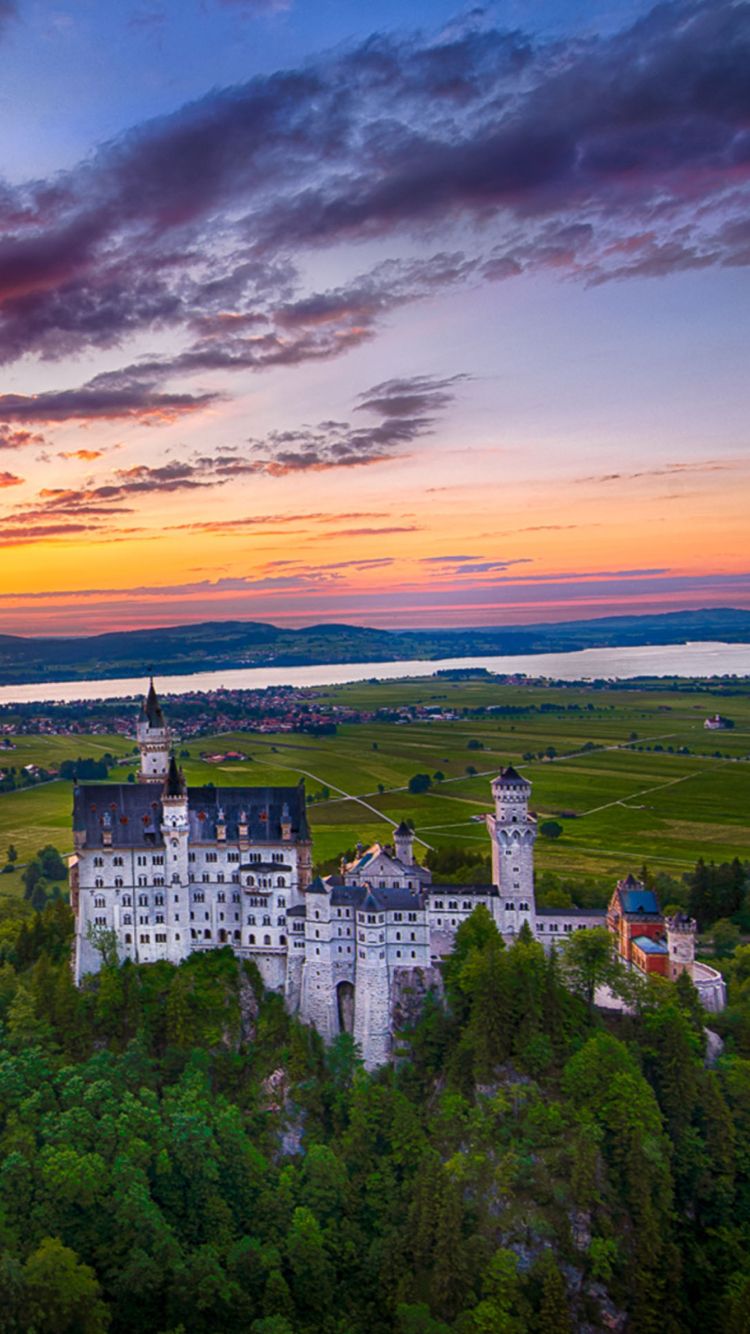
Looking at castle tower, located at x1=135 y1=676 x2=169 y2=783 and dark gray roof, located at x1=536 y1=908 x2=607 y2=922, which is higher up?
castle tower, located at x1=135 y1=676 x2=169 y2=783

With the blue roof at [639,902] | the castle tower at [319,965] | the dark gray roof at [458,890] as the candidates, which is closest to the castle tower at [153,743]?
the castle tower at [319,965]

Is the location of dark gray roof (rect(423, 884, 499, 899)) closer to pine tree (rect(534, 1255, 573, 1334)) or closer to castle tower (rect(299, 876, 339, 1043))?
castle tower (rect(299, 876, 339, 1043))

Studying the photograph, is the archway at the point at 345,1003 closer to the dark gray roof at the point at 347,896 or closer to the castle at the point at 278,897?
the castle at the point at 278,897

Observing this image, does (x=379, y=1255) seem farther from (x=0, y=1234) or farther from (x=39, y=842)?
(x=39, y=842)

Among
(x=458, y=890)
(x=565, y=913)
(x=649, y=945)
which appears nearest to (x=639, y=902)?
(x=649, y=945)

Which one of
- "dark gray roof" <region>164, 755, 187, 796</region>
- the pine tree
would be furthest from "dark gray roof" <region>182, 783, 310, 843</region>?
the pine tree

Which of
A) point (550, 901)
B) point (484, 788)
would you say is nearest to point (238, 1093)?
point (550, 901)

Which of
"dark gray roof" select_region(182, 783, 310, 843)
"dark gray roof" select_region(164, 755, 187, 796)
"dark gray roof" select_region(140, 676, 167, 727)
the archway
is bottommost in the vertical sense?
the archway
